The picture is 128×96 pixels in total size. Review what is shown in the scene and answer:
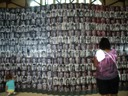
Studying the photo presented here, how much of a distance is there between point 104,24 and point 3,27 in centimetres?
334

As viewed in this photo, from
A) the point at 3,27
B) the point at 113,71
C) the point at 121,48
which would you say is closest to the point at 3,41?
the point at 3,27

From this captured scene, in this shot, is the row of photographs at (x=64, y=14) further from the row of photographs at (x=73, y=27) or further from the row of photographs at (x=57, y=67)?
the row of photographs at (x=57, y=67)

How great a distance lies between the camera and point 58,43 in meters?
7.38

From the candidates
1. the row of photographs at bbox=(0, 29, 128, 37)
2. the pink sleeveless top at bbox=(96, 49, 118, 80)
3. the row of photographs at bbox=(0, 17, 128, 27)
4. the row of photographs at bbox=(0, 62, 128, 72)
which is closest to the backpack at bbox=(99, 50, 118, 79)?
the pink sleeveless top at bbox=(96, 49, 118, 80)

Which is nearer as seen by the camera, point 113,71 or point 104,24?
point 113,71

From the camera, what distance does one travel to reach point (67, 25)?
24.4 ft

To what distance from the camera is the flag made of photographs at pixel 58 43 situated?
7.29 m

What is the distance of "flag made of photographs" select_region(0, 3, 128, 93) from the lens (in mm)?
7293

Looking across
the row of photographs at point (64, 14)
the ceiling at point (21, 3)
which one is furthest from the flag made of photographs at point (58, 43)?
the ceiling at point (21, 3)

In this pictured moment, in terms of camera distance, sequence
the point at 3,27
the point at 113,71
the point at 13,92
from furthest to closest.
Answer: the point at 3,27
the point at 13,92
the point at 113,71

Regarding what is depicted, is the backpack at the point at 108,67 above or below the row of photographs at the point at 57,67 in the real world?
above

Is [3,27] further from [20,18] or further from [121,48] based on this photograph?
[121,48]

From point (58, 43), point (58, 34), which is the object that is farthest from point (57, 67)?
point (58, 34)

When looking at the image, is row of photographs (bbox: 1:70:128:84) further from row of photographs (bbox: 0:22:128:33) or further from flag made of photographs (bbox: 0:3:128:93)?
row of photographs (bbox: 0:22:128:33)
